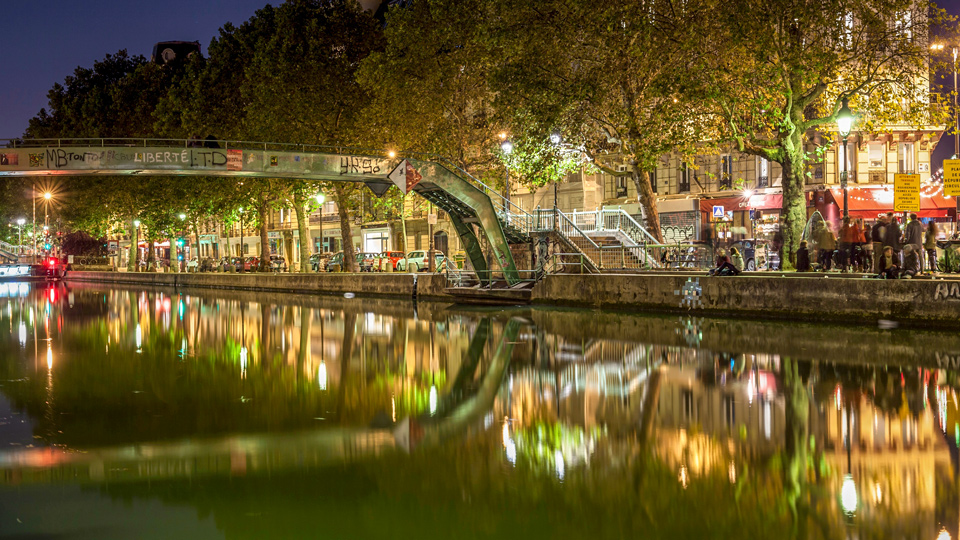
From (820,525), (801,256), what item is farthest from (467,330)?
(820,525)

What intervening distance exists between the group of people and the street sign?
36.2 ft

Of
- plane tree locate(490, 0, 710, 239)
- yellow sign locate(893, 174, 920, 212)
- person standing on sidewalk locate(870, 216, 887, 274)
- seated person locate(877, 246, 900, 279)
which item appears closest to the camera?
seated person locate(877, 246, 900, 279)

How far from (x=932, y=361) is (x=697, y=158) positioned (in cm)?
3688

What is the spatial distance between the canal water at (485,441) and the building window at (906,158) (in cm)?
3282

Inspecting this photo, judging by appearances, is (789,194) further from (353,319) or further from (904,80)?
(353,319)

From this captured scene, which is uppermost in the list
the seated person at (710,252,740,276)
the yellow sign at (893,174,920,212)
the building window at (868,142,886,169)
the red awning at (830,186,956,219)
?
the building window at (868,142,886,169)

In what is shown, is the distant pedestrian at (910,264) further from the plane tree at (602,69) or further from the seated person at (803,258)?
the plane tree at (602,69)

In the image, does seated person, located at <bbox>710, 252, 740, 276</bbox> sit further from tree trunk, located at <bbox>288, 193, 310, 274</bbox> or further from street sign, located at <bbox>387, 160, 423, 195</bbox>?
tree trunk, located at <bbox>288, 193, 310, 274</bbox>

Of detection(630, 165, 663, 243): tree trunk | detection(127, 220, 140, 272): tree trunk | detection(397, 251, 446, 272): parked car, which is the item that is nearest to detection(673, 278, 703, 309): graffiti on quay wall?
detection(630, 165, 663, 243): tree trunk

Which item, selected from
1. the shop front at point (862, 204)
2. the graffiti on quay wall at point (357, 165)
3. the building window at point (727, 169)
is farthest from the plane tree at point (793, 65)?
the building window at point (727, 169)

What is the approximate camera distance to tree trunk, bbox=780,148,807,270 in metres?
25.1

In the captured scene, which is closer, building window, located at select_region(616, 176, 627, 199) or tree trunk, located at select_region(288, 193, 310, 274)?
tree trunk, located at select_region(288, 193, 310, 274)

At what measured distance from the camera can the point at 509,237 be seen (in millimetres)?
30438

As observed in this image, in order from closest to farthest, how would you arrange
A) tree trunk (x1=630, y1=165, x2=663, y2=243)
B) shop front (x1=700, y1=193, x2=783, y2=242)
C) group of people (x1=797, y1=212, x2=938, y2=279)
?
1. group of people (x1=797, y1=212, x2=938, y2=279)
2. tree trunk (x1=630, y1=165, x2=663, y2=243)
3. shop front (x1=700, y1=193, x2=783, y2=242)
